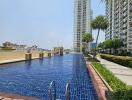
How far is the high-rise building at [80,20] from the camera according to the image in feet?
495

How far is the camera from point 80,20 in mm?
153250

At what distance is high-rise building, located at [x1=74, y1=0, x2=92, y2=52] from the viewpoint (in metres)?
151

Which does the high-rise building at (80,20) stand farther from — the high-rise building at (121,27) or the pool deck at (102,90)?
the pool deck at (102,90)

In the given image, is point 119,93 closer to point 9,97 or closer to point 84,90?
point 9,97

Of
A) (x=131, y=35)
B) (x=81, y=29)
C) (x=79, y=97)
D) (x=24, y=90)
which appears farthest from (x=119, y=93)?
(x=81, y=29)

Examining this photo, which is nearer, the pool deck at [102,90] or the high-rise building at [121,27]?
the pool deck at [102,90]

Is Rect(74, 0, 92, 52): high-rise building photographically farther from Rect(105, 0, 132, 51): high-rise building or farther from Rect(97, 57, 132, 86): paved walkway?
Rect(97, 57, 132, 86): paved walkway

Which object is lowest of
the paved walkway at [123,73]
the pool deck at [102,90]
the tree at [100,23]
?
the paved walkway at [123,73]

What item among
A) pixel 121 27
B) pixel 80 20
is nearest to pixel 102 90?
pixel 121 27

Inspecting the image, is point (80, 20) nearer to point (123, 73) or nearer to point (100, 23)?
point (100, 23)

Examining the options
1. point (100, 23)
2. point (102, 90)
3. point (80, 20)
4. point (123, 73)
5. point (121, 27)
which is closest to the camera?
point (102, 90)

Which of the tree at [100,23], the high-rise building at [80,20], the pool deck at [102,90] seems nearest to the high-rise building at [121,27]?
the high-rise building at [80,20]

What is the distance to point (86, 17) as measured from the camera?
153250mm

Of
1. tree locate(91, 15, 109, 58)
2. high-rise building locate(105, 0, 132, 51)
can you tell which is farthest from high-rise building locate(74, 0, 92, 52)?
tree locate(91, 15, 109, 58)
